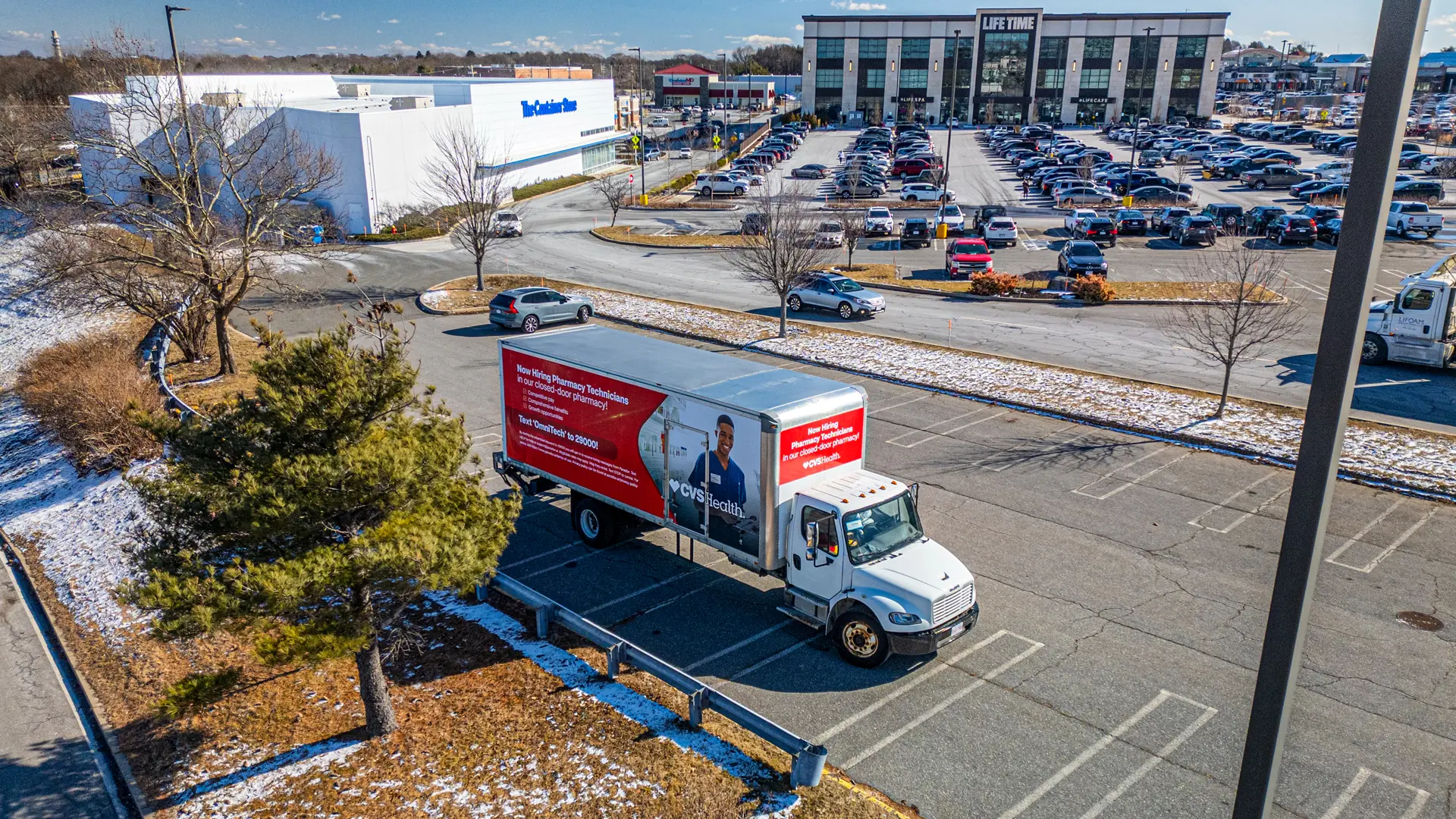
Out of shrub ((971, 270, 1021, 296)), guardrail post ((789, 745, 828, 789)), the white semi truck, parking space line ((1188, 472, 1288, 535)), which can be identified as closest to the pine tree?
guardrail post ((789, 745, 828, 789))

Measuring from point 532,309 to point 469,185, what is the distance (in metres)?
11.9

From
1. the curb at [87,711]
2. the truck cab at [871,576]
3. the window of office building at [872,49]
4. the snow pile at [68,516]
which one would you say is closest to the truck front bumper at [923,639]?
the truck cab at [871,576]

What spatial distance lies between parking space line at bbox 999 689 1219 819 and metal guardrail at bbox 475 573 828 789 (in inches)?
81.3

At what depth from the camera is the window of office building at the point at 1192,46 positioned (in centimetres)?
10156

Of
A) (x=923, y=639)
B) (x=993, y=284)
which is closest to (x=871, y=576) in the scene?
(x=923, y=639)

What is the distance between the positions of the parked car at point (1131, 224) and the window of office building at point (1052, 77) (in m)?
70.8

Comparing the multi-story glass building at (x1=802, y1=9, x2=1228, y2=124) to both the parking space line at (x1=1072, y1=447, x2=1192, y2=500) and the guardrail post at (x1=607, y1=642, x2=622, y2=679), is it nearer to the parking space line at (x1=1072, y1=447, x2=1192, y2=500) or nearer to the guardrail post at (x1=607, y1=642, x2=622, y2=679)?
the parking space line at (x1=1072, y1=447, x2=1192, y2=500)

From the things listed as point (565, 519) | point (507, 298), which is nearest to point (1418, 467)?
point (565, 519)

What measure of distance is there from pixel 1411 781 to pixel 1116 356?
1806cm

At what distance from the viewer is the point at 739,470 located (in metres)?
12.5

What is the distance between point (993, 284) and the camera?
1351 inches

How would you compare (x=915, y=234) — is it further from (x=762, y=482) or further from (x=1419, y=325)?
(x=762, y=482)

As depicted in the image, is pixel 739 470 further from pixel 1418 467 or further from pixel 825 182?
pixel 825 182

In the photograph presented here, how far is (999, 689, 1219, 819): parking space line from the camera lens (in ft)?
30.7
